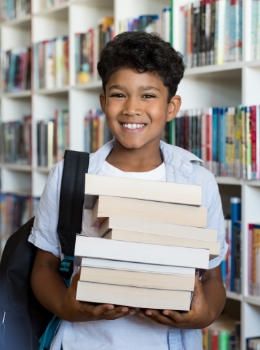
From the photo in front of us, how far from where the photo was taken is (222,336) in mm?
2170

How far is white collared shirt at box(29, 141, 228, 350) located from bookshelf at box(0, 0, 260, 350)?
592 millimetres

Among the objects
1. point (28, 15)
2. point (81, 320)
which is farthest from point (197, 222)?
point (28, 15)

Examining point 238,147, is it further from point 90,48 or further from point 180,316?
point 90,48

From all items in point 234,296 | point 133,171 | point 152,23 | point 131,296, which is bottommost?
point 234,296

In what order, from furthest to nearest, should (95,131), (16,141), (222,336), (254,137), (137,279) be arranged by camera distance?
(16,141) → (95,131) → (222,336) → (254,137) → (137,279)

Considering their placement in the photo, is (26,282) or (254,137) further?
(254,137)

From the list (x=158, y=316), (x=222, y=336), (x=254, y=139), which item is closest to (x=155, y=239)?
(x=158, y=316)

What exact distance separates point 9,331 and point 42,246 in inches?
9.3

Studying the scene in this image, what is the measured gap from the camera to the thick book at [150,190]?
3.71 feet

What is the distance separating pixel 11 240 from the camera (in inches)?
59.1

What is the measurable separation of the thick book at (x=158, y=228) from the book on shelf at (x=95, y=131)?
5.48ft

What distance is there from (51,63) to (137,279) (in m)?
2.32

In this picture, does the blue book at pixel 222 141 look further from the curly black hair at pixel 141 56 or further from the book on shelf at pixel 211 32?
the curly black hair at pixel 141 56

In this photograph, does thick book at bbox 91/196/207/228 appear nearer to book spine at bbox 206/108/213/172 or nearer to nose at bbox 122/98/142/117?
nose at bbox 122/98/142/117
